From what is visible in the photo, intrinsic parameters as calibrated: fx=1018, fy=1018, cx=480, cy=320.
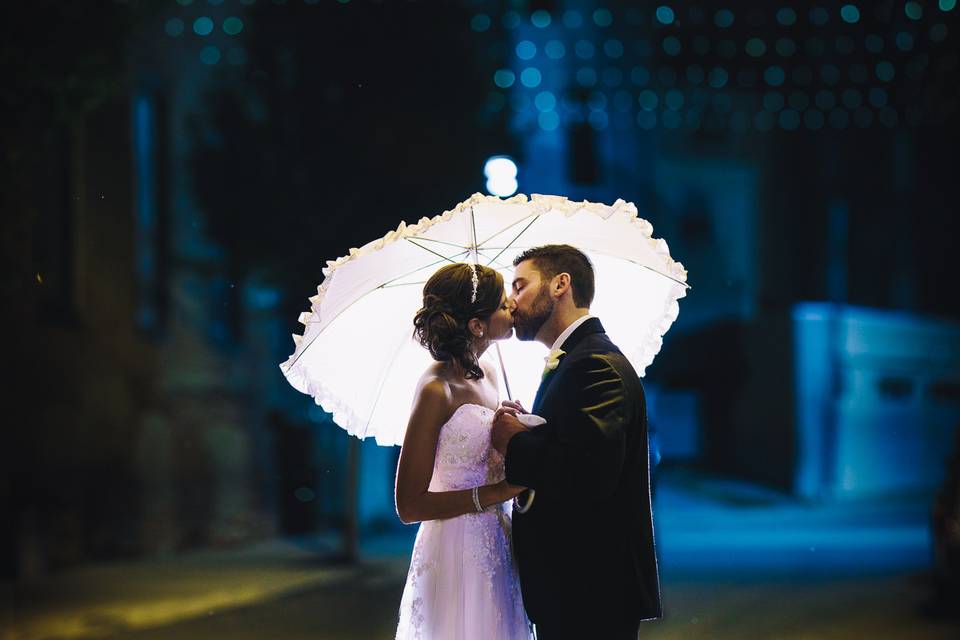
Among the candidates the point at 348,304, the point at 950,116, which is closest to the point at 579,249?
the point at 348,304

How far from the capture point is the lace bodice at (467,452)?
10.1 feet

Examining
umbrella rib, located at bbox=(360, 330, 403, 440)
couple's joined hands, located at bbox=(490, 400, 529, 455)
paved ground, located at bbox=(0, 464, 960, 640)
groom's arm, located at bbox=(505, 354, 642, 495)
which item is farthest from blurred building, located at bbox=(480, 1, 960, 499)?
groom's arm, located at bbox=(505, 354, 642, 495)

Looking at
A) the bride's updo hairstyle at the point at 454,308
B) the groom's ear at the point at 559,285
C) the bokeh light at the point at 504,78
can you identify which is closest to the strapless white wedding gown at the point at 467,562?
the bride's updo hairstyle at the point at 454,308

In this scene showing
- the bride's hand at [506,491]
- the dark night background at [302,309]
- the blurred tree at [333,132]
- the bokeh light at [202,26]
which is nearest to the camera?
the bride's hand at [506,491]

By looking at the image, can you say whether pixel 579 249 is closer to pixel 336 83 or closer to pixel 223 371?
pixel 336 83

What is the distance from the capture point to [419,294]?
3.53 m

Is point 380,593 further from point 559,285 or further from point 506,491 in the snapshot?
point 559,285

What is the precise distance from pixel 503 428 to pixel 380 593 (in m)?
6.15

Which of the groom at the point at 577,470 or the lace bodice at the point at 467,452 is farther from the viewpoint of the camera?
the lace bodice at the point at 467,452

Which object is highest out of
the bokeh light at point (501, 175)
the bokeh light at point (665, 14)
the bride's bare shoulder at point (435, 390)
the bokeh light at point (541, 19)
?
the bokeh light at point (665, 14)

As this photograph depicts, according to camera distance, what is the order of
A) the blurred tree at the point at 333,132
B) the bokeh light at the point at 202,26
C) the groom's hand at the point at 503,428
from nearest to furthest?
1. the groom's hand at the point at 503,428
2. the blurred tree at the point at 333,132
3. the bokeh light at the point at 202,26

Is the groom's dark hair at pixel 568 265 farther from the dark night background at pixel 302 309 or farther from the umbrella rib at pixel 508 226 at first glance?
the dark night background at pixel 302 309

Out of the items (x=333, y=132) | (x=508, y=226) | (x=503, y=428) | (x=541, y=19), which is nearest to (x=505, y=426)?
(x=503, y=428)

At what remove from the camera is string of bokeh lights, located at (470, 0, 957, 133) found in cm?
1230
